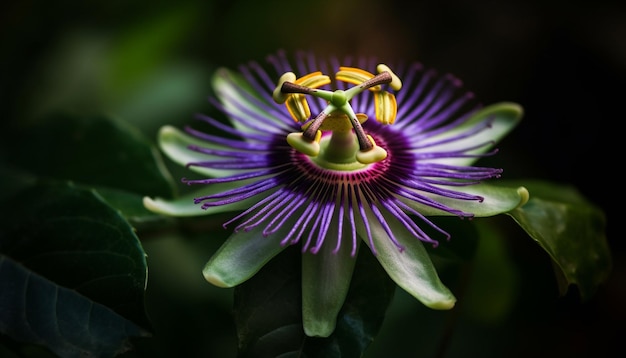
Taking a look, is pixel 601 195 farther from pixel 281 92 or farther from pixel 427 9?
pixel 281 92

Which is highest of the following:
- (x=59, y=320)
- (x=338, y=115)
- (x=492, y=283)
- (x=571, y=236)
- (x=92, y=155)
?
(x=338, y=115)

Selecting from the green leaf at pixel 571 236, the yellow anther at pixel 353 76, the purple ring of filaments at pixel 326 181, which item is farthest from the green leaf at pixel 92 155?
the green leaf at pixel 571 236

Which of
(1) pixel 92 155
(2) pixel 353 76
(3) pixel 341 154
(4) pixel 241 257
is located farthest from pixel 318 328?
(1) pixel 92 155

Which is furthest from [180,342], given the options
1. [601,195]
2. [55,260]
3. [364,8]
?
[364,8]

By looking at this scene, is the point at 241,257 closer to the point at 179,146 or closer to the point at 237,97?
the point at 179,146

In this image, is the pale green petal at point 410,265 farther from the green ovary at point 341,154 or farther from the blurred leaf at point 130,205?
the blurred leaf at point 130,205

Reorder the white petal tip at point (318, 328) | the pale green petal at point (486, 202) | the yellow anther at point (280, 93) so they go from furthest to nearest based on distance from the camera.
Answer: the yellow anther at point (280, 93)
the pale green petal at point (486, 202)
the white petal tip at point (318, 328)
